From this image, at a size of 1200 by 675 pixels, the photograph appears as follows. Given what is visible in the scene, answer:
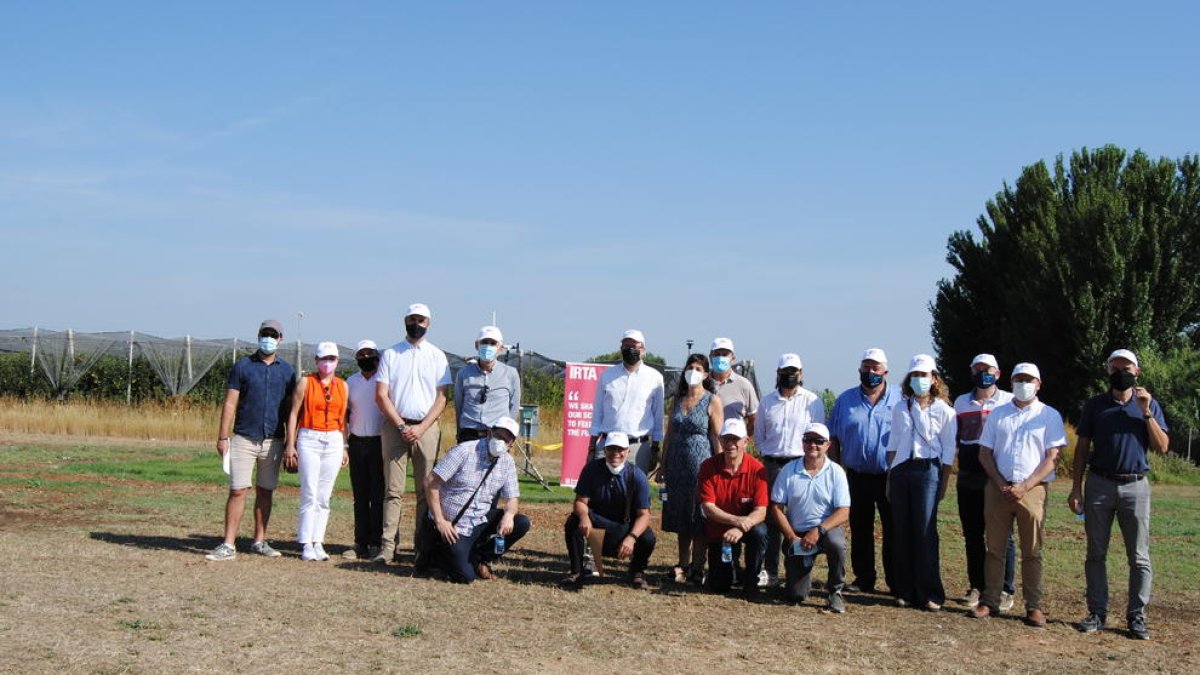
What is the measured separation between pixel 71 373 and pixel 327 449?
2418 centimetres

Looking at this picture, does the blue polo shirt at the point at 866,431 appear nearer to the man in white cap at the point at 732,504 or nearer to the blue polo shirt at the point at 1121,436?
the man in white cap at the point at 732,504

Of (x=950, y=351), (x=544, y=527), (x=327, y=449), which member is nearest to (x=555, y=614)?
(x=327, y=449)

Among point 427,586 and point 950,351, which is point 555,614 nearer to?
point 427,586

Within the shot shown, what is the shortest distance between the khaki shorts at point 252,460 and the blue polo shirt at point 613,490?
2664mm

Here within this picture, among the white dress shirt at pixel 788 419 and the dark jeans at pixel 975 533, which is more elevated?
the white dress shirt at pixel 788 419

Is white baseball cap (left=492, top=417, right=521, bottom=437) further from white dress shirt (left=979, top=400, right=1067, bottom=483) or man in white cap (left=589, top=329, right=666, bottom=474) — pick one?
white dress shirt (left=979, top=400, right=1067, bottom=483)

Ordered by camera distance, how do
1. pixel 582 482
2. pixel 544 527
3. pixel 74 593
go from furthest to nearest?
pixel 544 527, pixel 582 482, pixel 74 593

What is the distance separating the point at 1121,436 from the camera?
8.41 meters

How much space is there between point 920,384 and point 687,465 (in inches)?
77.7

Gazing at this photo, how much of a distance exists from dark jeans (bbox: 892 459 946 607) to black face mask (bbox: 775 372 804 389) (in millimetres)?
1070

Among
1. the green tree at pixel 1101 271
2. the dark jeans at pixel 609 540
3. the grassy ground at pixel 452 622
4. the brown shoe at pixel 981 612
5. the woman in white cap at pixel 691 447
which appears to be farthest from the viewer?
the green tree at pixel 1101 271

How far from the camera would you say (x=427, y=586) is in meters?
9.37

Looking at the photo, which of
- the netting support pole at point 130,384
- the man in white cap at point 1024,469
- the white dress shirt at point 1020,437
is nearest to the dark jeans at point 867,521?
the man in white cap at point 1024,469

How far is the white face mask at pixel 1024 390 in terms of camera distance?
8750mm
